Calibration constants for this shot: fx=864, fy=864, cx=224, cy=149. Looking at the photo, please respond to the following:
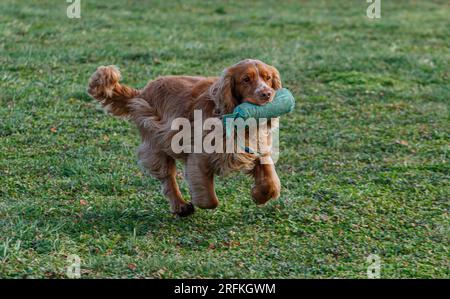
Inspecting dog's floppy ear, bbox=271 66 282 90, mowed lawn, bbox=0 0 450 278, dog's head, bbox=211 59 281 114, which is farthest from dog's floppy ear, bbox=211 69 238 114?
mowed lawn, bbox=0 0 450 278

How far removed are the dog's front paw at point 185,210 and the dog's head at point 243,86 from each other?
87 cm

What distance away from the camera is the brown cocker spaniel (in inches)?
258

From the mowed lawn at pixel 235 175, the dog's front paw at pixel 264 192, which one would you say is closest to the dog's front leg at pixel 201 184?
the mowed lawn at pixel 235 175

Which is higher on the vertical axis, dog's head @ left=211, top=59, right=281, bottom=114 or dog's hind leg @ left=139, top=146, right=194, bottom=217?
dog's head @ left=211, top=59, right=281, bottom=114

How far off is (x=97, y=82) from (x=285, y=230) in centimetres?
207

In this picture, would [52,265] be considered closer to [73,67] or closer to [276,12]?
[73,67]

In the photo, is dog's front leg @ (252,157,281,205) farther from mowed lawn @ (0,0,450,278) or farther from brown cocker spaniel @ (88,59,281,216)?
mowed lawn @ (0,0,450,278)

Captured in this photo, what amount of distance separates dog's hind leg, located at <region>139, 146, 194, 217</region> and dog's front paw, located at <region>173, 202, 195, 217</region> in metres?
0.02

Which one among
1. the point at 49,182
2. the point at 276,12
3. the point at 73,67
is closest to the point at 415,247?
the point at 49,182

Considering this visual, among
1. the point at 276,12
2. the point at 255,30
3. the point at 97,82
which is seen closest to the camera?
the point at 97,82

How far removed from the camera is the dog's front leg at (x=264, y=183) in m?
6.74

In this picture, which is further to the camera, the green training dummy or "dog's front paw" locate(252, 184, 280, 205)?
"dog's front paw" locate(252, 184, 280, 205)

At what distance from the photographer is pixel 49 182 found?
25.1 ft

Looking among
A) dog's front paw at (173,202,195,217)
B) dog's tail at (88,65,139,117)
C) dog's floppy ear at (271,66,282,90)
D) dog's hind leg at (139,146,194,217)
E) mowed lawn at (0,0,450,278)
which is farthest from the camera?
dog's tail at (88,65,139,117)
